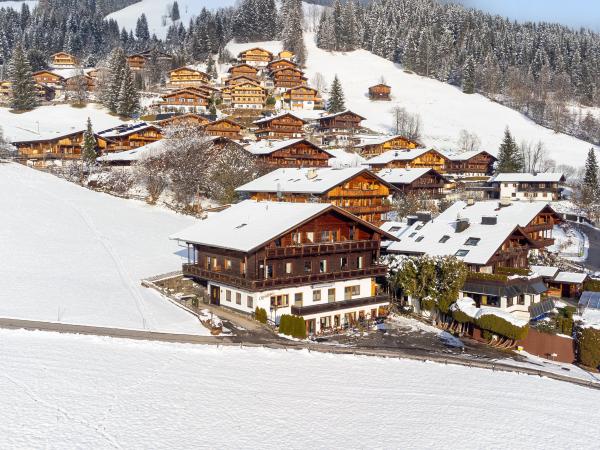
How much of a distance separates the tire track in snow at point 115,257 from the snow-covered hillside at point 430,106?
7078cm

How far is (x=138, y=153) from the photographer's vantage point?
79812 mm

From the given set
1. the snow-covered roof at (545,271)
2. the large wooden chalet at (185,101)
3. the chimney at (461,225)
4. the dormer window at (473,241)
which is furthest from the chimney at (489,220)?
the large wooden chalet at (185,101)

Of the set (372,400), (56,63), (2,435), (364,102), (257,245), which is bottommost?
(372,400)

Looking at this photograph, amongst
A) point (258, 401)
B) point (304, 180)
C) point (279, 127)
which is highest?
point (279, 127)

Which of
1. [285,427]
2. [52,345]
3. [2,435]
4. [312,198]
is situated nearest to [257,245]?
[52,345]

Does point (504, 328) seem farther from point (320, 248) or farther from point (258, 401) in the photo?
point (258, 401)

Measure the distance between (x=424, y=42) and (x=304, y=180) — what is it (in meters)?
109

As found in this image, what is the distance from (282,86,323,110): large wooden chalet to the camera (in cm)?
12675

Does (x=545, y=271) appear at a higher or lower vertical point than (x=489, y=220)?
lower

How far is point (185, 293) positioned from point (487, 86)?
130 m

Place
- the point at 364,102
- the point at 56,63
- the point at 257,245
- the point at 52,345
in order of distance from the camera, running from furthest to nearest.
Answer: the point at 56,63
the point at 364,102
the point at 257,245
the point at 52,345

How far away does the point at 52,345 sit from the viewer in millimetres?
27016

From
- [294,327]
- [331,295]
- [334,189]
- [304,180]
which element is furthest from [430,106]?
[294,327]

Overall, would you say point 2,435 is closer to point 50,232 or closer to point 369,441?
point 369,441
